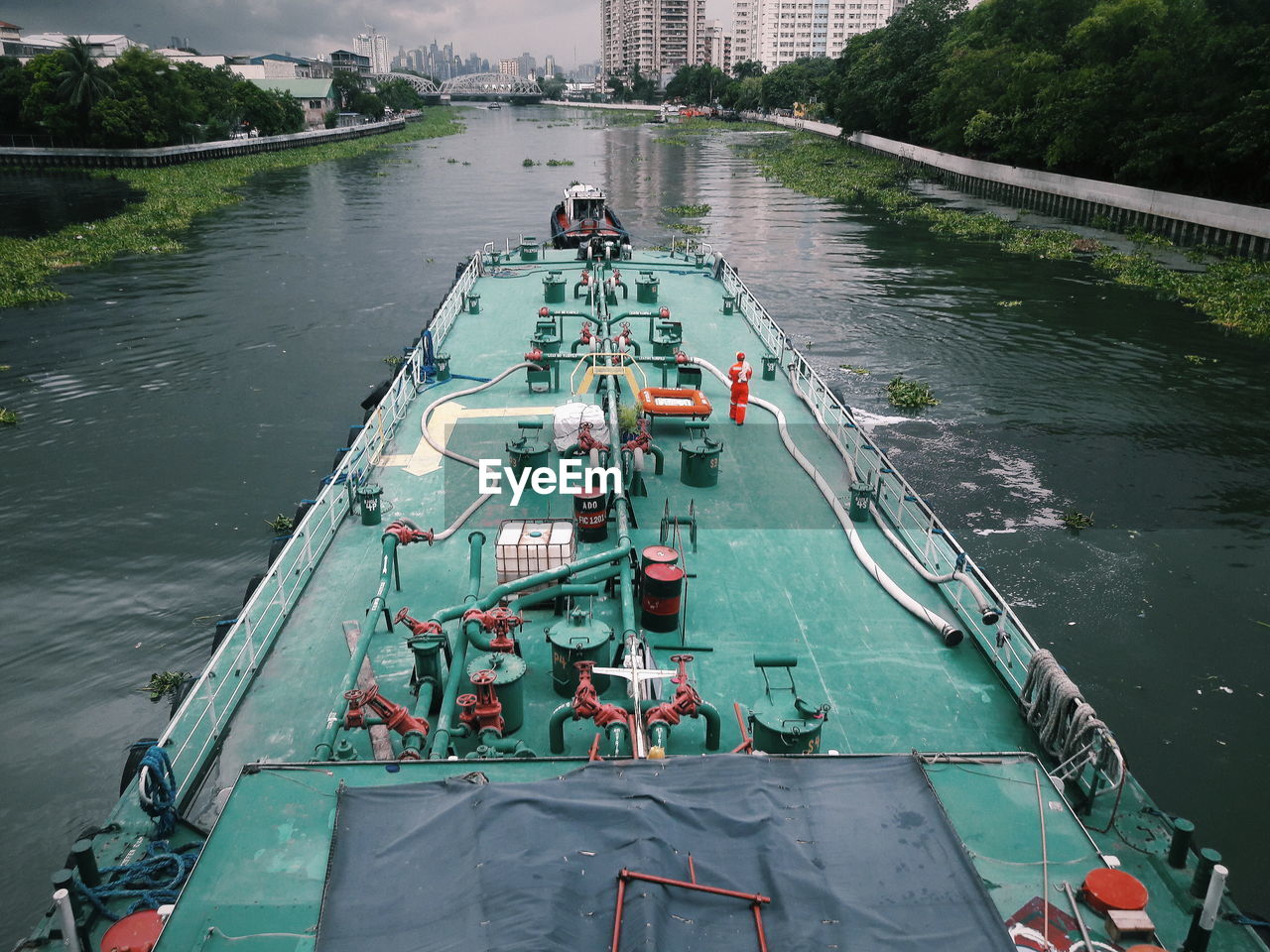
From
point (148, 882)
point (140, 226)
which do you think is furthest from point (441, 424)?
point (140, 226)

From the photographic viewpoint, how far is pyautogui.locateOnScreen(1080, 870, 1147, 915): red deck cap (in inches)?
315

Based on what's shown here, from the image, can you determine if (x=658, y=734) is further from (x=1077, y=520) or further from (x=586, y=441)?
(x=1077, y=520)

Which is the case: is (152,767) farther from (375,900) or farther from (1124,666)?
(1124,666)

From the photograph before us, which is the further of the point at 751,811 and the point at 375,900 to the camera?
the point at 751,811

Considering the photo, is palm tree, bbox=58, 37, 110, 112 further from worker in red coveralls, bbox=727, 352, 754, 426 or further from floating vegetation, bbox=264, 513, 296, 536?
worker in red coveralls, bbox=727, 352, 754, 426

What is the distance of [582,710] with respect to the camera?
408 inches

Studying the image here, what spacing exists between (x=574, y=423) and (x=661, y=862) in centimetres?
1272

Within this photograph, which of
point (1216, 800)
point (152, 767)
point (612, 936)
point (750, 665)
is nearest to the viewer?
point (612, 936)

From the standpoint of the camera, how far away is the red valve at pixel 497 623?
465 inches

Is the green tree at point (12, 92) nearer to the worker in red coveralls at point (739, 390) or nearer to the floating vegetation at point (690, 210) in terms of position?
the floating vegetation at point (690, 210)

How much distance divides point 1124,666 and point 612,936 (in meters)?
16.3

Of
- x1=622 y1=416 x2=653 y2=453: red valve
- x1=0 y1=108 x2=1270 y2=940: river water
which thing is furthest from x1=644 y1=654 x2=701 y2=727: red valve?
x1=0 y1=108 x2=1270 y2=940: river water

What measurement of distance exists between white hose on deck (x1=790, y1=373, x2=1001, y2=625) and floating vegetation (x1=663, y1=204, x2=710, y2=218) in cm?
5343

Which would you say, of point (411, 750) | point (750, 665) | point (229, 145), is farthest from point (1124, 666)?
point (229, 145)
